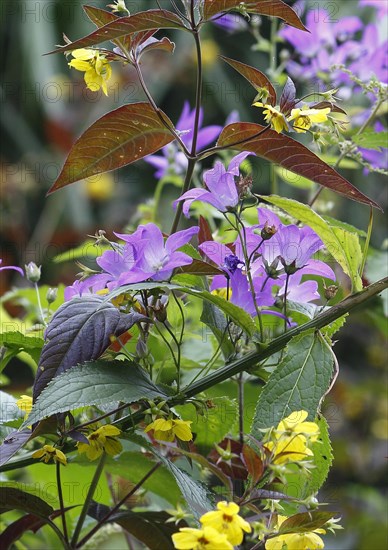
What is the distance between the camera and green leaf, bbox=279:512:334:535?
366 millimetres

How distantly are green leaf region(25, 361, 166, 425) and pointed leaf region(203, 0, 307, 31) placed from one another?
0.67 feet

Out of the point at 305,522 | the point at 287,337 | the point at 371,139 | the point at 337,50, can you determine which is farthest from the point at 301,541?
the point at 337,50

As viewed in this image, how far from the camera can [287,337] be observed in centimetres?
44

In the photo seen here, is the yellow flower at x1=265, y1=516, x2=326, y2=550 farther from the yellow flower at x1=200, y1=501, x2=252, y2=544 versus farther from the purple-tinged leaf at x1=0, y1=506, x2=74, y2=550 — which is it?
the purple-tinged leaf at x1=0, y1=506, x2=74, y2=550

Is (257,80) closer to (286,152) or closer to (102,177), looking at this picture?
(286,152)

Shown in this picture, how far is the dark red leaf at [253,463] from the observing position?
1.20 ft

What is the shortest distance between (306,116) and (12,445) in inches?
9.2

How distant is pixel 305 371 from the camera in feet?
1.37

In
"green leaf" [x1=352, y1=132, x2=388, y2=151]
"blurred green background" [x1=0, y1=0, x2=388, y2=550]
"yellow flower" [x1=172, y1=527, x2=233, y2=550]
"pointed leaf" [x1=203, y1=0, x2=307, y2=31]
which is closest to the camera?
"yellow flower" [x1=172, y1=527, x2=233, y2=550]

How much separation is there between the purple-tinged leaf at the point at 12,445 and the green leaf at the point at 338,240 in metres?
0.19

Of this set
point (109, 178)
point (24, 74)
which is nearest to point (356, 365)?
point (109, 178)

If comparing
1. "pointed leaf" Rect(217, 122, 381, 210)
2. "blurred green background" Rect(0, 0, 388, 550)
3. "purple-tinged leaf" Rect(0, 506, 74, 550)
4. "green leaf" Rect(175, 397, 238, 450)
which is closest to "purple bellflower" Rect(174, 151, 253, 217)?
"pointed leaf" Rect(217, 122, 381, 210)

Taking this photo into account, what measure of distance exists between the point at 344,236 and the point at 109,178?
261cm

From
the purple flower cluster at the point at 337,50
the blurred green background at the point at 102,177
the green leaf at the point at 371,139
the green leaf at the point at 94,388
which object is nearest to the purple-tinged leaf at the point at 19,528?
the green leaf at the point at 94,388
